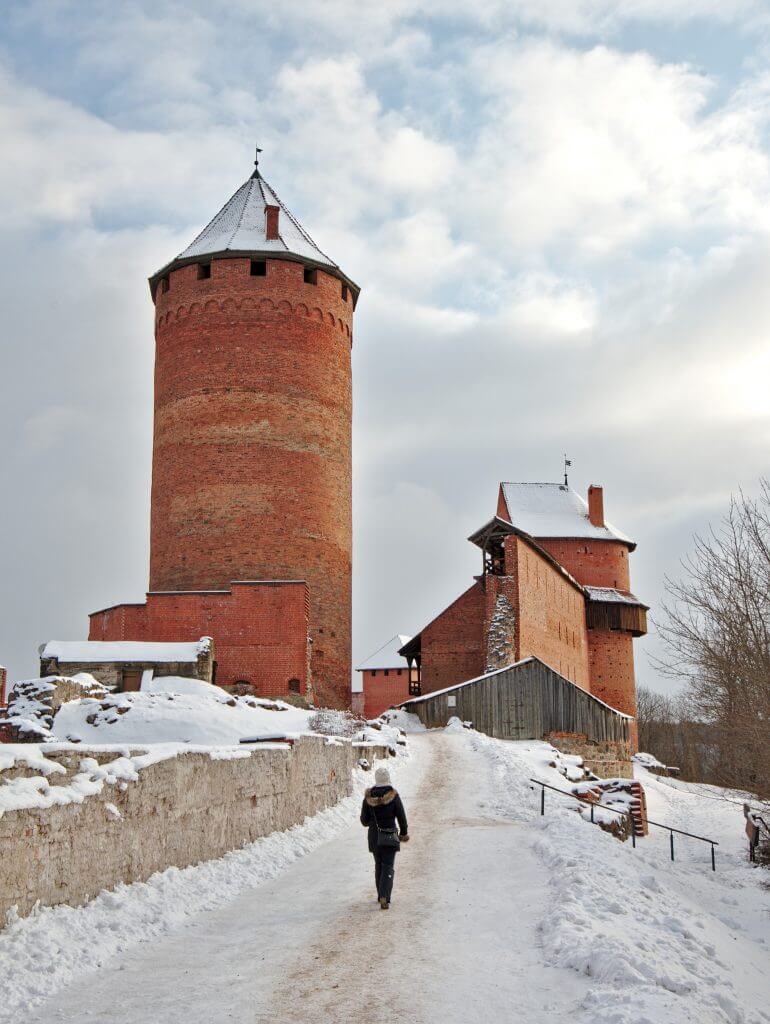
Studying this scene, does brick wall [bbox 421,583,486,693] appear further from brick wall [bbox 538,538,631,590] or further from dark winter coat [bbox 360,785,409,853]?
dark winter coat [bbox 360,785,409,853]

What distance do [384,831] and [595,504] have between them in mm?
40801

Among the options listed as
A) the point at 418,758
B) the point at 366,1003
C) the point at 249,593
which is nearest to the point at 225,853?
the point at 366,1003

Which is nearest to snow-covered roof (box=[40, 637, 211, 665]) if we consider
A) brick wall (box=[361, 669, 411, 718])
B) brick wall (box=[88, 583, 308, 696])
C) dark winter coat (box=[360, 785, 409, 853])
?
brick wall (box=[88, 583, 308, 696])

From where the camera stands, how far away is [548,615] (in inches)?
1405

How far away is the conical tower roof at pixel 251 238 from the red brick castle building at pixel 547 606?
10158 mm

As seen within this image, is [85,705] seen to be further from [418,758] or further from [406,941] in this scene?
[406,941]

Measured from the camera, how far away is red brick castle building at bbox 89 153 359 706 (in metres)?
27.3

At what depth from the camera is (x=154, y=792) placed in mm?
7996

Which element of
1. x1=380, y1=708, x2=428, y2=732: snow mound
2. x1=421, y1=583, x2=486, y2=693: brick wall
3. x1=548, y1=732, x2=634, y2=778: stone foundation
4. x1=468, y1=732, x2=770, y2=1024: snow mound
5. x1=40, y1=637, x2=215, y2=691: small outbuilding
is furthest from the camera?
x1=421, y1=583, x2=486, y2=693: brick wall

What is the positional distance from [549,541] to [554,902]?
3811 centimetres

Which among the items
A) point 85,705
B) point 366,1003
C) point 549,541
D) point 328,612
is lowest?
point 366,1003

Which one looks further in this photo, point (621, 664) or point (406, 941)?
point (621, 664)

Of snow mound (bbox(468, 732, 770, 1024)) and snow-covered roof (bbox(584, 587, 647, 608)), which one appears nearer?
snow mound (bbox(468, 732, 770, 1024))

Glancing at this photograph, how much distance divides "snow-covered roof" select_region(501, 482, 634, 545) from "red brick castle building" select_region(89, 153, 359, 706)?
1831cm
